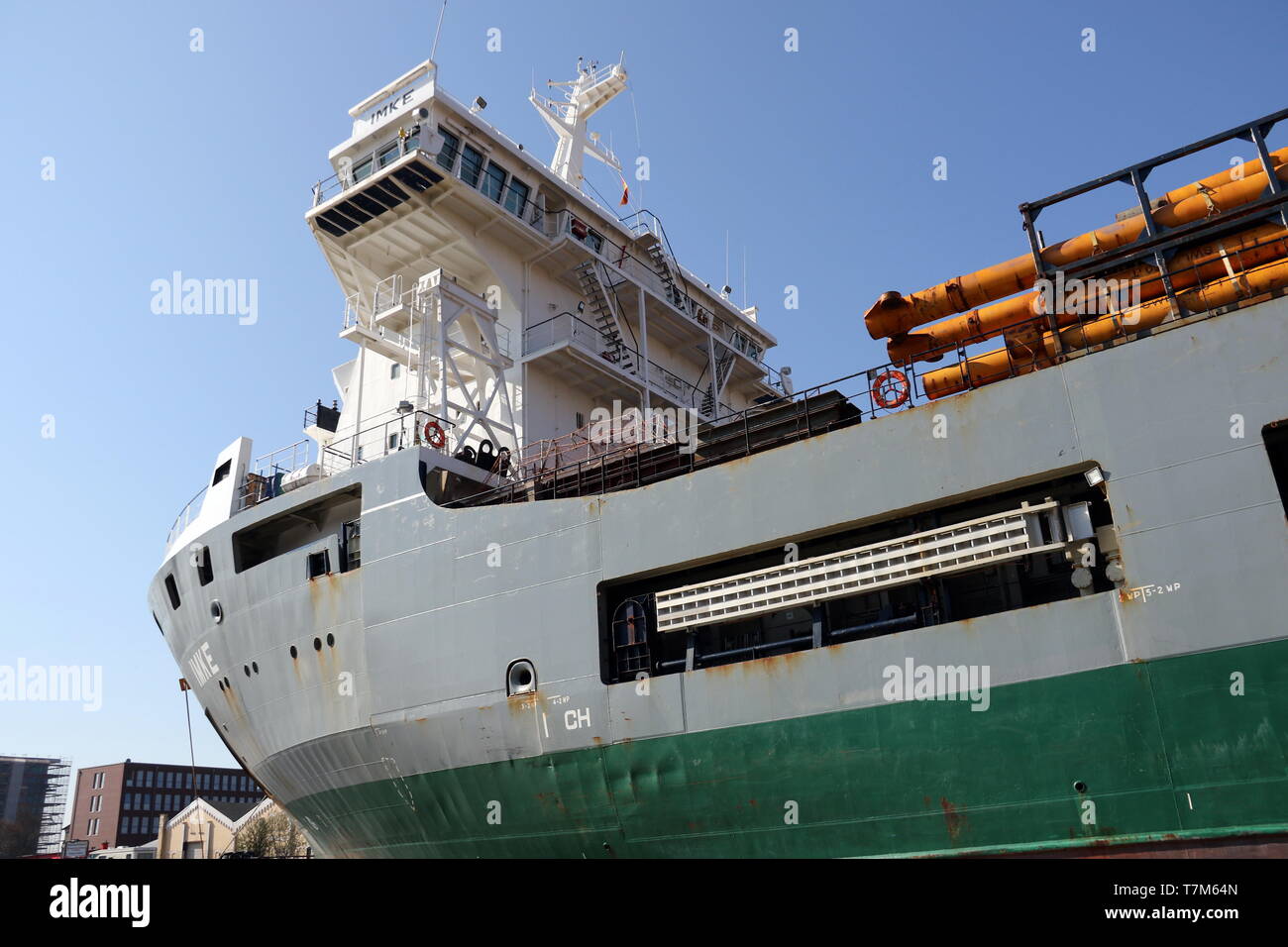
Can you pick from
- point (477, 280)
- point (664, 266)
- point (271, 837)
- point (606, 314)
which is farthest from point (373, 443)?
point (271, 837)

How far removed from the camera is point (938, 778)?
10.5 meters

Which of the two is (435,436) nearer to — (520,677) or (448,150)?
(520,677)

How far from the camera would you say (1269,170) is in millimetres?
10984

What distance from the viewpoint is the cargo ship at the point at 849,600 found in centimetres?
966

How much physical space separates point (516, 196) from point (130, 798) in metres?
78.1

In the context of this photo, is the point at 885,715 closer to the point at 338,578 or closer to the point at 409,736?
the point at 409,736

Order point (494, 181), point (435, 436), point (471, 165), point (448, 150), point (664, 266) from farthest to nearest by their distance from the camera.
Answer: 1. point (664, 266)
2. point (494, 181)
3. point (471, 165)
4. point (448, 150)
5. point (435, 436)

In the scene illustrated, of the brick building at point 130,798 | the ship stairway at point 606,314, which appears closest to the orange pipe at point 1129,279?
the ship stairway at point 606,314

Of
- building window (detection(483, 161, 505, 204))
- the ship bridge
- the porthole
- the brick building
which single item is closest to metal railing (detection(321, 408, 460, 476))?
the ship bridge

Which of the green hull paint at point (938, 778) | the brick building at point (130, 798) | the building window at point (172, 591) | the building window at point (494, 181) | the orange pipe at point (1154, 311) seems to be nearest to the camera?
the green hull paint at point (938, 778)

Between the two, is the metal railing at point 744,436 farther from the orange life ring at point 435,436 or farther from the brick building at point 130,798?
the brick building at point 130,798

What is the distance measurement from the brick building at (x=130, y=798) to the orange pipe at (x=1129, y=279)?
77870mm
